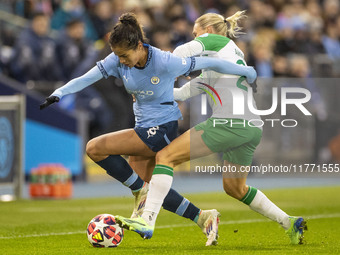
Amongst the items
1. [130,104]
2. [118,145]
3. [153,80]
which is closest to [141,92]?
[153,80]

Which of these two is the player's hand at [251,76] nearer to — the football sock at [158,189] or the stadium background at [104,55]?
the football sock at [158,189]

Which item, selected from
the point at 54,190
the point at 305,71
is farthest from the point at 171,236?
the point at 305,71

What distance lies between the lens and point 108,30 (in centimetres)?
1628

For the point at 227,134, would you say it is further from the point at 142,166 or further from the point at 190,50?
the point at 142,166

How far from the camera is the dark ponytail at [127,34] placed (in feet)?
21.2

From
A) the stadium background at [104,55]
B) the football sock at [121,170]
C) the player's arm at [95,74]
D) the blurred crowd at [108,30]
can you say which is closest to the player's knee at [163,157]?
the football sock at [121,170]

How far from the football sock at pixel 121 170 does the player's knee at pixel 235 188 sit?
0.80m

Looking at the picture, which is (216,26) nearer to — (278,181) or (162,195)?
(162,195)

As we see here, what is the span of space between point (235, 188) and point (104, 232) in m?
1.18

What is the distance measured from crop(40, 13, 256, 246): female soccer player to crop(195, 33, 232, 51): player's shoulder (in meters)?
0.33

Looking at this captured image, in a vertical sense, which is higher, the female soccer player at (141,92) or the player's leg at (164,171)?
the female soccer player at (141,92)

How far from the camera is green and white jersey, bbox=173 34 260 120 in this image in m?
6.74

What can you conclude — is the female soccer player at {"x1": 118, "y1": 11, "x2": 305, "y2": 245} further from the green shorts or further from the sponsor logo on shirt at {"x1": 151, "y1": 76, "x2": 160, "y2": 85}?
the sponsor logo on shirt at {"x1": 151, "y1": 76, "x2": 160, "y2": 85}

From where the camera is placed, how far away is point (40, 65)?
48.0 ft
